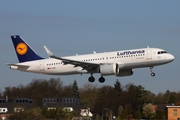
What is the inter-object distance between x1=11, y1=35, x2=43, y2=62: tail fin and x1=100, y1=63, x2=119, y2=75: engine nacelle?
10009 mm

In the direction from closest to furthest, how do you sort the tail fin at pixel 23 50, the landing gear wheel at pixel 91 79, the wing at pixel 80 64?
1. the wing at pixel 80 64
2. the landing gear wheel at pixel 91 79
3. the tail fin at pixel 23 50

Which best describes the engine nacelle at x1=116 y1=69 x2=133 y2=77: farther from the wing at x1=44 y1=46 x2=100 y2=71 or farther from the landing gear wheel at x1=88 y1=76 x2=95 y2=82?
the landing gear wheel at x1=88 y1=76 x2=95 y2=82

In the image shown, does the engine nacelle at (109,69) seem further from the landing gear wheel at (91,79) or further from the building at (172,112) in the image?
the building at (172,112)

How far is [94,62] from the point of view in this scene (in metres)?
69.1

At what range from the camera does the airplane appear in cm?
6619

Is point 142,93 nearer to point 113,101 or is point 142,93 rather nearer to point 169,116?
point 113,101

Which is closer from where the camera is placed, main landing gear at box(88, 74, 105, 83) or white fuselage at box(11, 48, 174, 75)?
white fuselage at box(11, 48, 174, 75)

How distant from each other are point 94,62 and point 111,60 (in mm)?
2305

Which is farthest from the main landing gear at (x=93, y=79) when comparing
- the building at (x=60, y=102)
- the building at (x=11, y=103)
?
the building at (x=60, y=102)

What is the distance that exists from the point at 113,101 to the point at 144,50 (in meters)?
41.4

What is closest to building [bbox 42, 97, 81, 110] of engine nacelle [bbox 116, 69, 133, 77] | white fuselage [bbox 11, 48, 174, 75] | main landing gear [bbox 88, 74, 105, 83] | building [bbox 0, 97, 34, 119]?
building [bbox 0, 97, 34, 119]

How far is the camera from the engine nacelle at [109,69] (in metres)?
67.0

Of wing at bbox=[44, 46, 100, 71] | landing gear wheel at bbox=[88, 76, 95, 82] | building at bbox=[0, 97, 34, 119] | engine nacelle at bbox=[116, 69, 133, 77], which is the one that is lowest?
building at bbox=[0, 97, 34, 119]

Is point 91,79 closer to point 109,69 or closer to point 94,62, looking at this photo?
point 94,62
